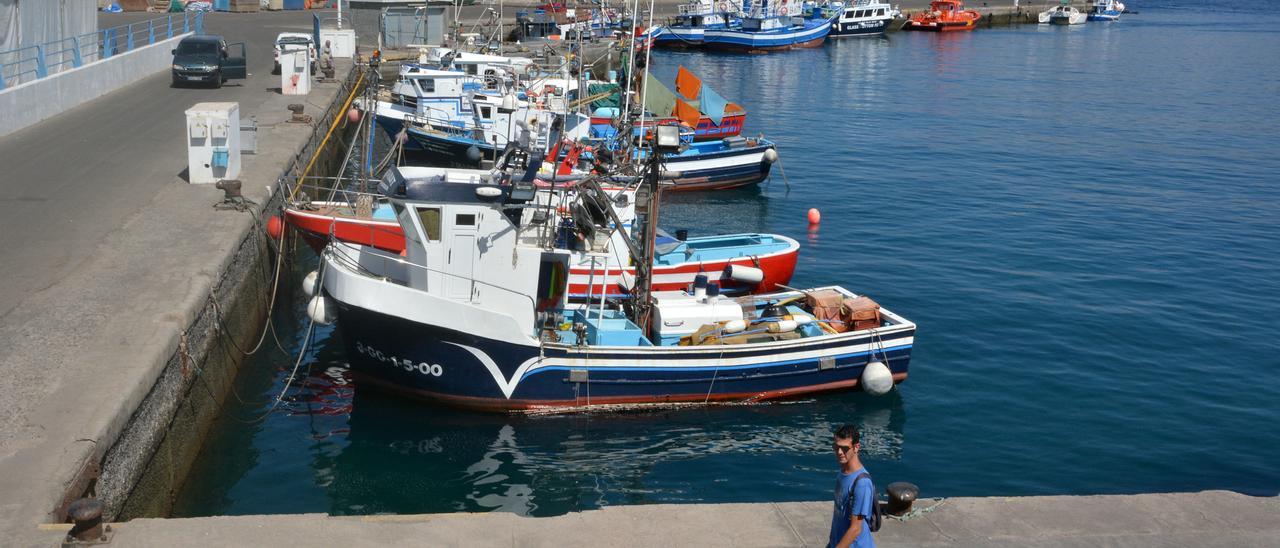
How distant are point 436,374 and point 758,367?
15.5 feet

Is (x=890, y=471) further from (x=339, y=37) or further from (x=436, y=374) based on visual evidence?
(x=339, y=37)

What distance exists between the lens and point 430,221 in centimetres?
1579

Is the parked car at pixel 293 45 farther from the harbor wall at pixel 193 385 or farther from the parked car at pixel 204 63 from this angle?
the harbor wall at pixel 193 385

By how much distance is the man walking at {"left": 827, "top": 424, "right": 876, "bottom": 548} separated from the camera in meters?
7.63

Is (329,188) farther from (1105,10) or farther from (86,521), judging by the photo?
(1105,10)

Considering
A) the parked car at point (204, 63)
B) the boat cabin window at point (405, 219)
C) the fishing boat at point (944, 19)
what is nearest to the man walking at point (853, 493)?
the boat cabin window at point (405, 219)

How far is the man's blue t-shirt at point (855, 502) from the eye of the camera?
25.0ft

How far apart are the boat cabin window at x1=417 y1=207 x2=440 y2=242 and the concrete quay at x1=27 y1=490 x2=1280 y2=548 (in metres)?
6.62

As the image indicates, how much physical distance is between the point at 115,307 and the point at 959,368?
13.2 meters

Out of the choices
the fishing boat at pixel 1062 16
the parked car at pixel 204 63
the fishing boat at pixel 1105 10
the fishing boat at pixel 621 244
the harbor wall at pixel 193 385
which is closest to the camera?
the harbor wall at pixel 193 385

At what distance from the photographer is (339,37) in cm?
4706

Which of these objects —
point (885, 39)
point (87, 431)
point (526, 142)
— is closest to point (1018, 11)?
point (885, 39)

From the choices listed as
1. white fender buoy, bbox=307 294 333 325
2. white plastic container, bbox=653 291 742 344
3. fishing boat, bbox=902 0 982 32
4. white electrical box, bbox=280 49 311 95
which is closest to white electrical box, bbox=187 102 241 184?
white fender buoy, bbox=307 294 333 325

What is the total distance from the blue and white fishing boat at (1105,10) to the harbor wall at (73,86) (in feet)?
288
